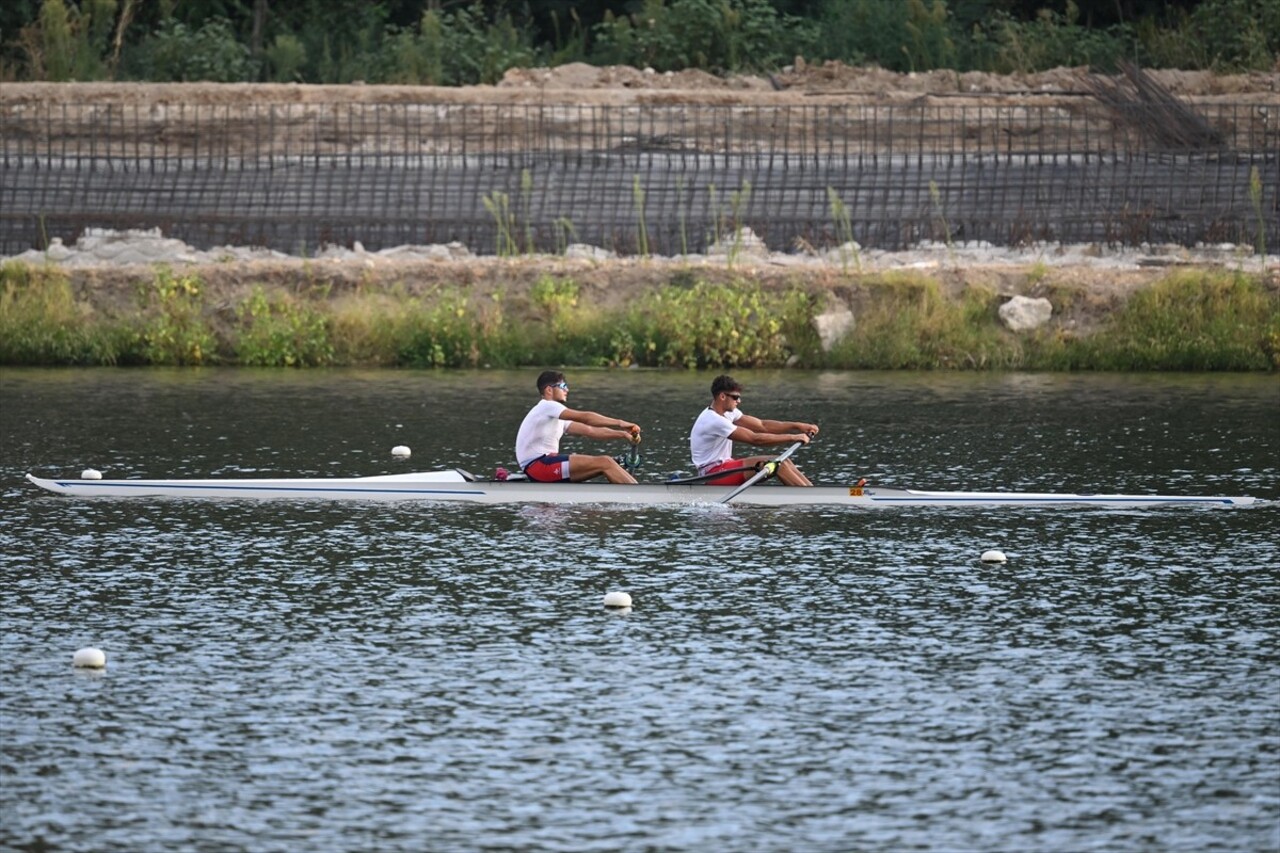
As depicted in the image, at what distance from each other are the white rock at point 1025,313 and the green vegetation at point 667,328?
0.16 meters

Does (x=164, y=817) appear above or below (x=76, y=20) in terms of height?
below

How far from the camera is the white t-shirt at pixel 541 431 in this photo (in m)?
21.6

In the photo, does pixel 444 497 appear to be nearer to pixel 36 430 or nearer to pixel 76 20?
pixel 36 430

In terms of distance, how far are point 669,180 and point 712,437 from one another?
19.0 meters

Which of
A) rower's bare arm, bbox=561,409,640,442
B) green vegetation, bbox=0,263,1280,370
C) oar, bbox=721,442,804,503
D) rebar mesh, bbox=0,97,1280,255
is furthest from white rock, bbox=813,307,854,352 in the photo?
oar, bbox=721,442,804,503

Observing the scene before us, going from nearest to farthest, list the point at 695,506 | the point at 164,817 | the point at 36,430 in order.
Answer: the point at 164,817 → the point at 695,506 → the point at 36,430

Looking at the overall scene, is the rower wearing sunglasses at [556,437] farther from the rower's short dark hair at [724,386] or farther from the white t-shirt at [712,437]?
the rower's short dark hair at [724,386]

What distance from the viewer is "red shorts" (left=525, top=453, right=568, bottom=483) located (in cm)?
2181

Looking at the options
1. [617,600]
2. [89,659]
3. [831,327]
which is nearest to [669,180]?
[831,327]

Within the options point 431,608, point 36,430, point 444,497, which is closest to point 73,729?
point 431,608

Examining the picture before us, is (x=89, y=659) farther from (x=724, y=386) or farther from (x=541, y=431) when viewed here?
(x=724, y=386)

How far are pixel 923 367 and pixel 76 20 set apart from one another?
81.3ft

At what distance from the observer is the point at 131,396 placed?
97.7 feet

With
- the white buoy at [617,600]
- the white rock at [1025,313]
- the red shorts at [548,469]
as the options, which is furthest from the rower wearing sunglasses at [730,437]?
the white rock at [1025,313]
